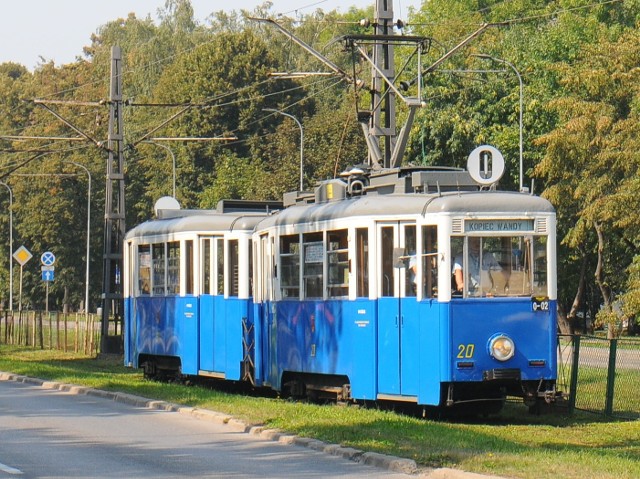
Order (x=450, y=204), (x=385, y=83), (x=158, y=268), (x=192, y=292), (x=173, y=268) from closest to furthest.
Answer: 1. (x=450, y=204)
2. (x=192, y=292)
3. (x=173, y=268)
4. (x=158, y=268)
5. (x=385, y=83)

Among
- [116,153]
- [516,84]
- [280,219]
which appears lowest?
[280,219]

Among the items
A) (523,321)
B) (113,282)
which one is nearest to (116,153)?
(113,282)

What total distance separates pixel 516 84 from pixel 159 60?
153 feet

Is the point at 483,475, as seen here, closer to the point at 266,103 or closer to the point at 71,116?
the point at 266,103

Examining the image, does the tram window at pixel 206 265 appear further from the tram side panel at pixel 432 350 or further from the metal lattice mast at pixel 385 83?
the tram side panel at pixel 432 350

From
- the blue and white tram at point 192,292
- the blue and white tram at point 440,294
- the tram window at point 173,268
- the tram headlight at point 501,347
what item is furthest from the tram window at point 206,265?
the tram headlight at point 501,347

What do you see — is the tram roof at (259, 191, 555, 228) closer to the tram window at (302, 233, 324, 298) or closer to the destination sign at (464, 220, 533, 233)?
the destination sign at (464, 220, 533, 233)

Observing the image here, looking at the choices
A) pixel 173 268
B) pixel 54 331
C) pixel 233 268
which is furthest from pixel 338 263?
pixel 54 331

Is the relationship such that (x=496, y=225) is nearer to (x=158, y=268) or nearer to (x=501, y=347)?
(x=501, y=347)

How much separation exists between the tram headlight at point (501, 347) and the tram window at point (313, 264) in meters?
3.23

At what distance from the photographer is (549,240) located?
18.1 meters

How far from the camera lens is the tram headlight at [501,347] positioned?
17500 millimetres

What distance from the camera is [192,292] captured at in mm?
24969

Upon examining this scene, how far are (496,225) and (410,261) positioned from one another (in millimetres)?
1155
